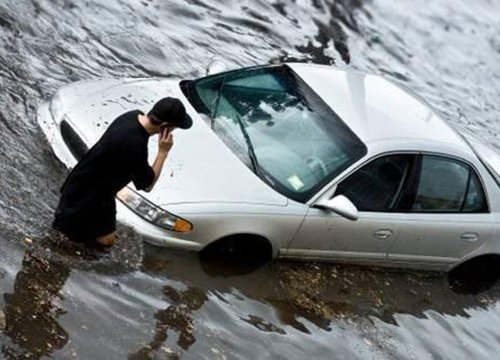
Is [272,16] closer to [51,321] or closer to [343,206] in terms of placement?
[343,206]

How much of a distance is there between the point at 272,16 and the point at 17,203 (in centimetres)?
892

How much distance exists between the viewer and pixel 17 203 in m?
6.89

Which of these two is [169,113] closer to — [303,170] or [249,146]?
[249,146]

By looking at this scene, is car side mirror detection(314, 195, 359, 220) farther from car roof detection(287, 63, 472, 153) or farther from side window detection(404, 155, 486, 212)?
side window detection(404, 155, 486, 212)

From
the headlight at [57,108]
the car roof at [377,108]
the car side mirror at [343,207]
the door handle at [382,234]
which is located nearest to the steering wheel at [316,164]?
the car side mirror at [343,207]

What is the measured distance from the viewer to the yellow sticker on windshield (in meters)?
7.23

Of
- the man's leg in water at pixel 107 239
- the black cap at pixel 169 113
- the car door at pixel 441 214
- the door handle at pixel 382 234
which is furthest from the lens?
the car door at pixel 441 214

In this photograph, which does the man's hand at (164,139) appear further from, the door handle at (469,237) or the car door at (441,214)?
the door handle at (469,237)

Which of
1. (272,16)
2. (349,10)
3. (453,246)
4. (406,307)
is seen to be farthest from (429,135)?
(349,10)

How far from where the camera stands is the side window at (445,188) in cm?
786

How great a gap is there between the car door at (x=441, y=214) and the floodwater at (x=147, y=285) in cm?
39

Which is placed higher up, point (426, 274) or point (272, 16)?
point (272, 16)

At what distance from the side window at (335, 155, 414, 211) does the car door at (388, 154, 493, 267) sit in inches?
4.6

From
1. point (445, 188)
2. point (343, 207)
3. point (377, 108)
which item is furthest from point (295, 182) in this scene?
point (445, 188)
